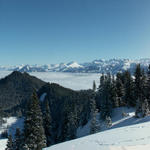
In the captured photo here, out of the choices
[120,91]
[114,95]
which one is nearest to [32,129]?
[114,95]

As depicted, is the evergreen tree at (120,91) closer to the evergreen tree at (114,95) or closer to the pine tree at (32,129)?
the evergreen tree at (114,95)

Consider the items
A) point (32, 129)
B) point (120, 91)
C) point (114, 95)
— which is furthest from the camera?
point (120, 91)

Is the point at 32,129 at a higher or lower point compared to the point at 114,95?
lower

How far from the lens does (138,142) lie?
8102 millimetres

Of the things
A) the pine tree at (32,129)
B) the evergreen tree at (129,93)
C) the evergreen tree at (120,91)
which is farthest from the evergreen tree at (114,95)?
the pine tree at (32,129)

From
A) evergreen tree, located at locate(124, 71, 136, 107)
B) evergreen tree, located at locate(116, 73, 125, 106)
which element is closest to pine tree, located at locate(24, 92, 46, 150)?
evergreen tree, located at locate(124, 71, 136, 107)

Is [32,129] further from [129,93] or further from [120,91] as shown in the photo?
[120,91]

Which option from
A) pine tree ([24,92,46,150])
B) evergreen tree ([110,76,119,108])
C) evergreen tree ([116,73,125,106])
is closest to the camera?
pine tree ([24,92,46,150])

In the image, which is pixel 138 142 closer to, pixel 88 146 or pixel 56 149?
pixel 88 146

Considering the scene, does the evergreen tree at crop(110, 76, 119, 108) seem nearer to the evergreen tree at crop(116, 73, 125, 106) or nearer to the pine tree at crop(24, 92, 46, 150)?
the evergreen tree at crop(116, 73, 125, 106)

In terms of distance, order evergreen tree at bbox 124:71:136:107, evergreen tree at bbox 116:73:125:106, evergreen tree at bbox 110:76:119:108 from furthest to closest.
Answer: evergreen tree at bbox 116:73:125:106 → evergreen tree at bbox 124:71:136:107 → evergreen tree at bbox 110:76:119:108

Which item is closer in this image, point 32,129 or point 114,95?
point 32,129

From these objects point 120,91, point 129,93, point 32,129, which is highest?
point 120,91

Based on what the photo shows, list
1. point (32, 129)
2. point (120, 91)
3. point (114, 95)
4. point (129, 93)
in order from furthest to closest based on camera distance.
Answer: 1. point (120, 91)
2. point (129, 93)
3. point (114, 95)
4. point (32, 129)
